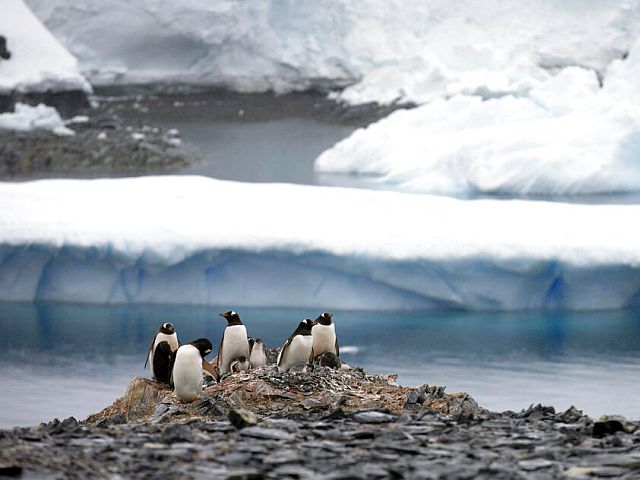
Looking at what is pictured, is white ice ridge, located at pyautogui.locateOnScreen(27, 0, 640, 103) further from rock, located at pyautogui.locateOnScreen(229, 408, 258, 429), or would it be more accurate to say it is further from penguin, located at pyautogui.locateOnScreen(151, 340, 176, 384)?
rock, located at pyautogui.locateOnScreen(229, 408, 258, 429)

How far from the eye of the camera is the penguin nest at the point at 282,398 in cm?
487

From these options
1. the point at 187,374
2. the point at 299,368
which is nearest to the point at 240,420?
the point at 187,374

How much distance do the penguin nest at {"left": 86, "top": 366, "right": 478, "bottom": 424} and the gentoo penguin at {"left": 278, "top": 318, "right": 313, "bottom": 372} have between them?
233mm

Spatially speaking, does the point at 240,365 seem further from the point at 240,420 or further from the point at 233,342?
the point at 240,420

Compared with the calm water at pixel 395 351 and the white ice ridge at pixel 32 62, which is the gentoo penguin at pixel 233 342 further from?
the white ice ridge at pixel 32 62

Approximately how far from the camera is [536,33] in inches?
870

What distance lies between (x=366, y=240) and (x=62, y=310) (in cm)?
274

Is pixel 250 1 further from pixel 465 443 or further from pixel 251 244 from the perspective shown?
pixel 465 443

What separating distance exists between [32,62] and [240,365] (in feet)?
50.5

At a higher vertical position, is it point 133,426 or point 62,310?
point 62,310

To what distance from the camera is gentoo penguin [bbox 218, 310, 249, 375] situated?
233 inches

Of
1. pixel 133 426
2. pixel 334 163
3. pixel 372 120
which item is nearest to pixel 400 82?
pixel 372 120

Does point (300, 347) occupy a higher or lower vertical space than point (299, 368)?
higher

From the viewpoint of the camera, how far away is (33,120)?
19109 millimetres
